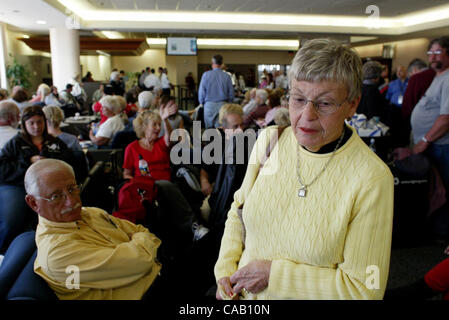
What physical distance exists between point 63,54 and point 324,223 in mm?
11843

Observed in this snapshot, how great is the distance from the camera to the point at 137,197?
87.6 inches

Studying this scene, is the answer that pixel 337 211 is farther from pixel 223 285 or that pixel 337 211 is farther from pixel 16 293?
pixel 16 293

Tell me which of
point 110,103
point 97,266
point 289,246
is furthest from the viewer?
point 110,103

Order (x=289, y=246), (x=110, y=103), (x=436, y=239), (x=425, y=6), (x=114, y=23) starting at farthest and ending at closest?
(x=114, y=23) < (x=425, y=6) < (x=110, y=103) < (x=436, y=239) < (x=289, y=246)

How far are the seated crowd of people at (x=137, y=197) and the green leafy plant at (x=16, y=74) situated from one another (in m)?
9.34

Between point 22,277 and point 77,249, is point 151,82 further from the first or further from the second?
point 22,277

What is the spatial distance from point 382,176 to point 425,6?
10202 mm

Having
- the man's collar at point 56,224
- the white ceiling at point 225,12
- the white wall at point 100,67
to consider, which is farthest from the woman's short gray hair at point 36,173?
the white wall at point 100,67

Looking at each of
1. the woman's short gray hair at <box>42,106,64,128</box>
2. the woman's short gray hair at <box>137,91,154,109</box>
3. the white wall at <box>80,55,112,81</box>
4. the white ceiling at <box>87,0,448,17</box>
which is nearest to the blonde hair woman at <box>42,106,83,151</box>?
the woman's short gray hair at <box>42,106,64,128</box>

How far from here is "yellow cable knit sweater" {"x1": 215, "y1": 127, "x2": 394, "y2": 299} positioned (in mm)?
862

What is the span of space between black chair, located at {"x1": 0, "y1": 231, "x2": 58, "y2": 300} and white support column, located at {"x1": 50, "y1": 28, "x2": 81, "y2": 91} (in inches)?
417

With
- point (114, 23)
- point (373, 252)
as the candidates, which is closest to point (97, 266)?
point (373, 252)

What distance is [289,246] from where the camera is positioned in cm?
95
